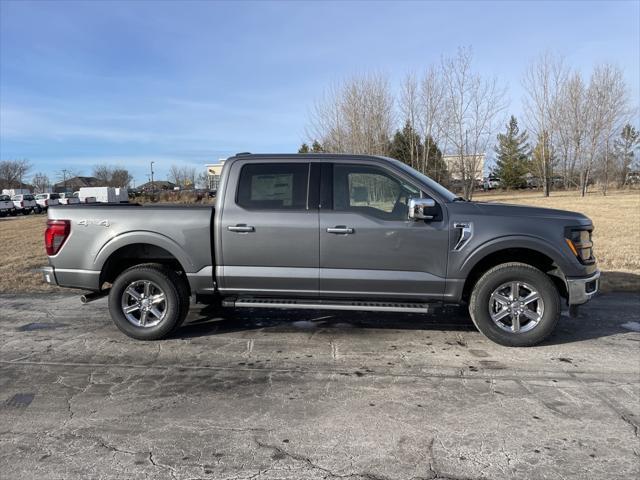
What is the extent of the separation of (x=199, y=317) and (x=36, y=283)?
4.18 metres

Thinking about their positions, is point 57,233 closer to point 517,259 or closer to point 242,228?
point 242,228

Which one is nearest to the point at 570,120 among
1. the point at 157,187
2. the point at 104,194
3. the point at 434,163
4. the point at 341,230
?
the point at 434,163

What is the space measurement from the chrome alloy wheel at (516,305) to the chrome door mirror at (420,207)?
1.10m

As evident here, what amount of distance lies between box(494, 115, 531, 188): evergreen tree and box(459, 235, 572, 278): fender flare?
Answer: 58.4 meters

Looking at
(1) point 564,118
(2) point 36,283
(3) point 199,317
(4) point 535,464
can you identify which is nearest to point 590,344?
(4) point 535,464

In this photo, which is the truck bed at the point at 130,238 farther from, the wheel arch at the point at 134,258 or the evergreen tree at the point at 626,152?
the evergreen tree at the point at 626,152

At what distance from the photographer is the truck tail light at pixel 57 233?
5.34 m

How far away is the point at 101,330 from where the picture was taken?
18.9 ft

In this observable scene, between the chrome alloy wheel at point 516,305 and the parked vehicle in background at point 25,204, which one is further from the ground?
the parked vehicle in background at point 25,204

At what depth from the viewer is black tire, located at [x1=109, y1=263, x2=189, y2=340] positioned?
5266 millimetres

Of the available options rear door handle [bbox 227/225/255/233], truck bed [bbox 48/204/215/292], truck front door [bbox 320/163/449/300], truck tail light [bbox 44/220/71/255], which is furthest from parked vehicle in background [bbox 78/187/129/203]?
truck front door [bbox 320/163/449/300]

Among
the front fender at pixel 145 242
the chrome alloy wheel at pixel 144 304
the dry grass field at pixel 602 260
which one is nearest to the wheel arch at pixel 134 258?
the front fender at pixel 145 242

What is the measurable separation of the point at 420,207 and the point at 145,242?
2991 mm

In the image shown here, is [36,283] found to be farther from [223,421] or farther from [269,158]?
[223,421]
